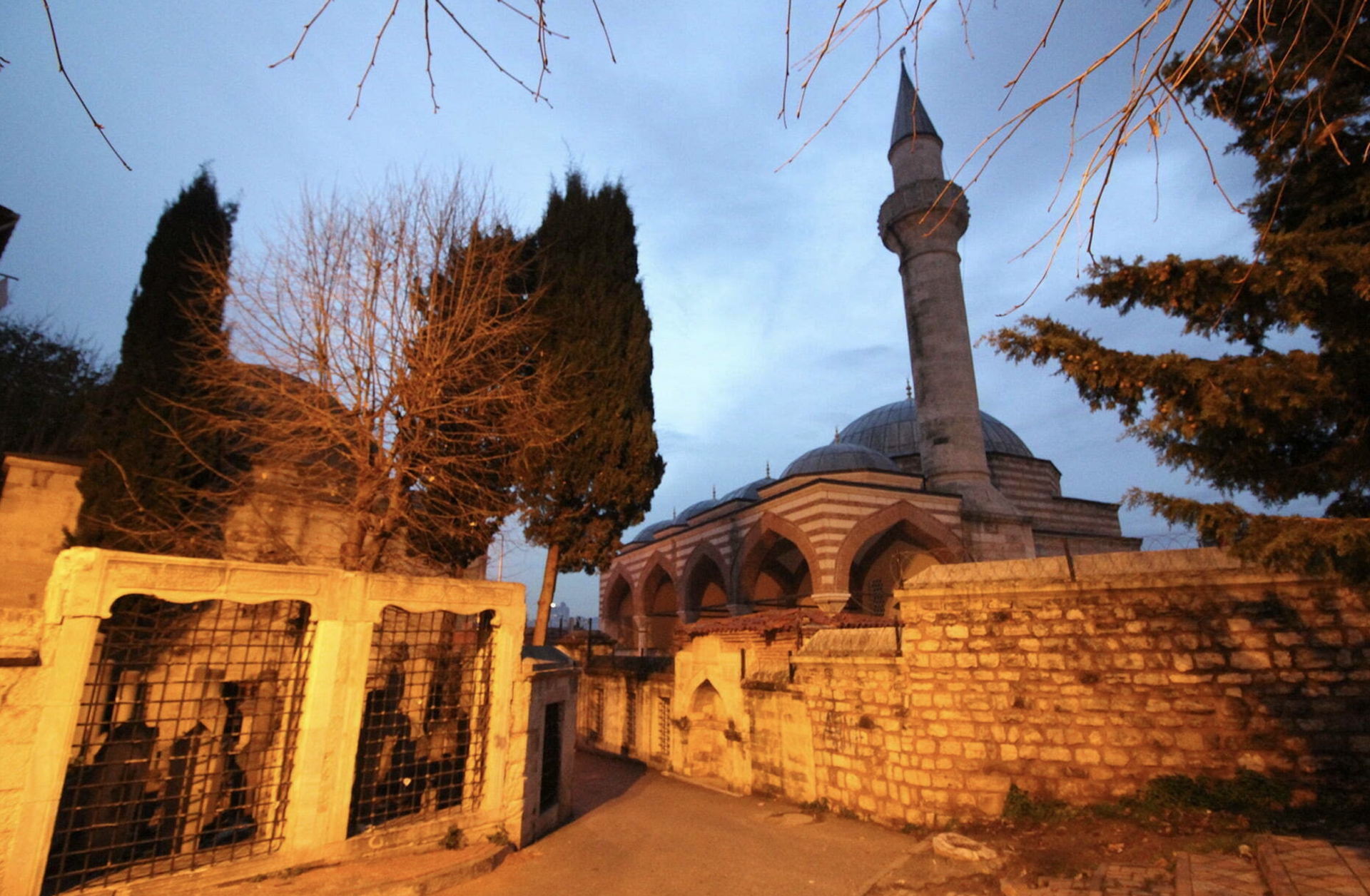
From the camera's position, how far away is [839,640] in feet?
28.3

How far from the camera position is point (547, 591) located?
448 inches

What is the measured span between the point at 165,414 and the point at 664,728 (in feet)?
30.5

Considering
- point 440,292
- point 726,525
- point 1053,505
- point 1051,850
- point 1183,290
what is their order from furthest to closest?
point 1053,505, point 726,525, point 440,292, point 1051,850, point 1183,290

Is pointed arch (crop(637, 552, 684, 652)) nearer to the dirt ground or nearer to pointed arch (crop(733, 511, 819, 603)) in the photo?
pointed arch (crop(733, 511, 819, 603))

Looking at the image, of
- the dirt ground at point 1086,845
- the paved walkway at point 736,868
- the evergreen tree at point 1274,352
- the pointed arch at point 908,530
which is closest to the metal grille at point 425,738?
the paved walkway at point 736,868

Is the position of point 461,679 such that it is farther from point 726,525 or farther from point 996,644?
point 726,525

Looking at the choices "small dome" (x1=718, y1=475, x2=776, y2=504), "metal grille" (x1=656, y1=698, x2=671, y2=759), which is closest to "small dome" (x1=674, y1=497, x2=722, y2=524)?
"small dome" (x1=718, y1=475, x2=776, y2=504)

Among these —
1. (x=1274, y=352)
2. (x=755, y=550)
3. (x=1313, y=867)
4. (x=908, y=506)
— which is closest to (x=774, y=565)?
(x=755, y=550)

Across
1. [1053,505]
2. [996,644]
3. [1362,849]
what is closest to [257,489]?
[996,644]

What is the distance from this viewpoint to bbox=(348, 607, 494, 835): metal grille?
19.5 ft

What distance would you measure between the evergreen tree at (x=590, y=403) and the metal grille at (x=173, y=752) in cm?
419

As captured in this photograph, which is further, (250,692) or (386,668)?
(386,668)

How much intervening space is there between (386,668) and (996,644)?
7.04m

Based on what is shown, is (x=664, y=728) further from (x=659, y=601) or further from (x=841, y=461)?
(x=659, y=601)
